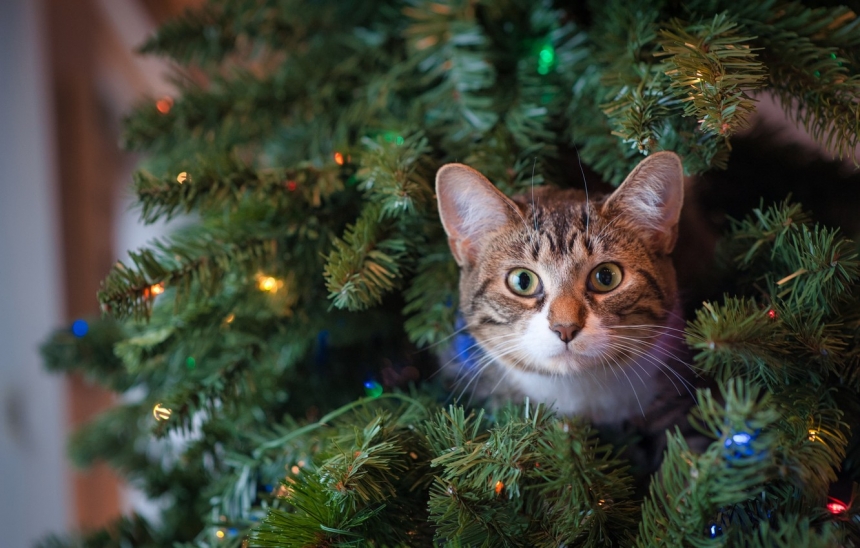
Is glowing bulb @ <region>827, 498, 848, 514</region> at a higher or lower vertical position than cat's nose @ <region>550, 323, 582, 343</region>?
lower

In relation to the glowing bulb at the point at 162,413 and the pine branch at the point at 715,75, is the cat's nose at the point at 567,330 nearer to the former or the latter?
the pine branch at the point at 715,75

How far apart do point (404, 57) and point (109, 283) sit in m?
0.54

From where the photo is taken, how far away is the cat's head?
0.72m

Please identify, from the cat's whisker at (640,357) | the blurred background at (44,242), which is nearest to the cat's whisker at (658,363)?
the cat's whisker at (640,357)

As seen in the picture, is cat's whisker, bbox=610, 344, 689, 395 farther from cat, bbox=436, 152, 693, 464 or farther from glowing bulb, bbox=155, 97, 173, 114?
glowing bulb, bbox=155, 97, 173, 114

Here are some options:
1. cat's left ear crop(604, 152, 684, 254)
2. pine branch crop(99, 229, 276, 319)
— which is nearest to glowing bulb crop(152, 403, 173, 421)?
pine branch crop(99, 229, 276, 319)

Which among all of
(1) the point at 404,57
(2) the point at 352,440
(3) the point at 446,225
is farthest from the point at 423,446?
(1) the point at 404,57

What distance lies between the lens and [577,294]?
0.74 m

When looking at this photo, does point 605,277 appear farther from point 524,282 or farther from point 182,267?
point 182,267

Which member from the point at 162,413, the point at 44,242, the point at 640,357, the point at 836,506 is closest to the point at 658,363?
the point at 640,357

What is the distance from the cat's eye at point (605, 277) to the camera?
769 mm

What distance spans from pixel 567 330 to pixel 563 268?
0.08 m

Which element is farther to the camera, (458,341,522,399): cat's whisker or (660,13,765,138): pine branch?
(458,341,522,399): cat's whisker

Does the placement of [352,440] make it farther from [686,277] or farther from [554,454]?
[686,277]
